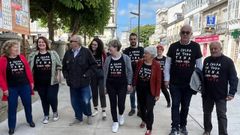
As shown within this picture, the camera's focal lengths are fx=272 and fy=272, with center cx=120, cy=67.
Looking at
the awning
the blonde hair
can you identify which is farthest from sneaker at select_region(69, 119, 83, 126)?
the awning

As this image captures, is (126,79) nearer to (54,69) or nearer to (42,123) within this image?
(54,69)

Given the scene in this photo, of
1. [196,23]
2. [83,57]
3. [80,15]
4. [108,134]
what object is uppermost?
[196,23]

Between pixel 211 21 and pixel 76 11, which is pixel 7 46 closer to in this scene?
pixel 76 11

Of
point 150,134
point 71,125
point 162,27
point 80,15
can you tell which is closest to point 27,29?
point 71,125

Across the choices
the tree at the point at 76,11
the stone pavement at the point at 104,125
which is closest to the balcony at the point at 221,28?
the tree at the point at 76,11

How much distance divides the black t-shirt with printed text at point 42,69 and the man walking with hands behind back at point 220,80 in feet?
9.68

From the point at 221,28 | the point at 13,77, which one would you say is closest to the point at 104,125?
the point at 13,77

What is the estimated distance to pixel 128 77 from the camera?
515 cm

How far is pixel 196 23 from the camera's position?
41.9 m

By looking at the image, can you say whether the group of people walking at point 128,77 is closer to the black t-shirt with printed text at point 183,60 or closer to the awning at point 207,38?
the black t-shirt with printed text at point 183,60

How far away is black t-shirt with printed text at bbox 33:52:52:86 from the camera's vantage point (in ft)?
17.5

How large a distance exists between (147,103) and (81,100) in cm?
144

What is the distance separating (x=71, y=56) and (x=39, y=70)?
708mm

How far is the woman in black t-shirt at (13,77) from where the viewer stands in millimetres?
4730
